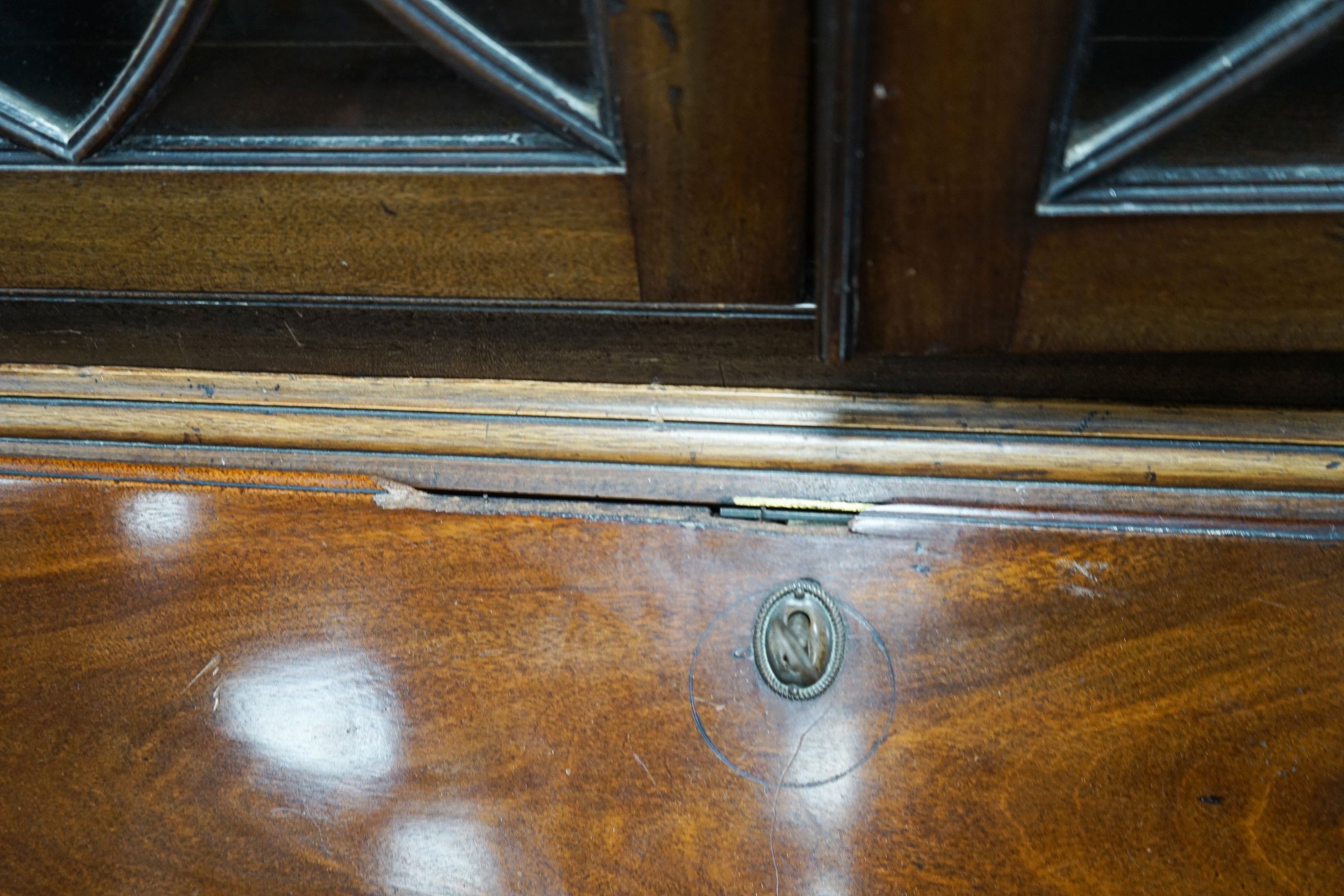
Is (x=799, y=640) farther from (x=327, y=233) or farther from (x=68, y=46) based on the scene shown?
(x=68, y=46)

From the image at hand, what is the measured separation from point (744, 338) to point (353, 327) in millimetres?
228

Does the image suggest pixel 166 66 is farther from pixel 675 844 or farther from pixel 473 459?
pixel 675 844

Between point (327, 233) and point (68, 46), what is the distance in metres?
0.16

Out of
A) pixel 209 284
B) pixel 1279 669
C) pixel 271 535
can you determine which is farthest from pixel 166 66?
pixel 1279 669

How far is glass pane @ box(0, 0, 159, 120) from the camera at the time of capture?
470mm

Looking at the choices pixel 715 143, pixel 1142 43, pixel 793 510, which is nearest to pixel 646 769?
pixel 793 510

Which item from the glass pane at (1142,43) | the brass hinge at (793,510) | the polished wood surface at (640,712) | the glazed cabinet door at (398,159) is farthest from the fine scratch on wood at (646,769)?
the glass pane at (1142,43)

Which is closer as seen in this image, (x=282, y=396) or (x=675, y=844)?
(x=675, y=844)

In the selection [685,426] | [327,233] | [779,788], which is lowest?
[779,788]

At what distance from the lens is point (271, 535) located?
1.70 ft

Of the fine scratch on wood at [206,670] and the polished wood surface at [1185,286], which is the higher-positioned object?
the polished wood surface at [1185,286]

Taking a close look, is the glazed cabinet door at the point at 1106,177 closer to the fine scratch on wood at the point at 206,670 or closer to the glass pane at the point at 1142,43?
the glass pane at the point at 1142,43

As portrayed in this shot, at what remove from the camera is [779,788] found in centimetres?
45

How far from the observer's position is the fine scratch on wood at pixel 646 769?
0.46 meters
